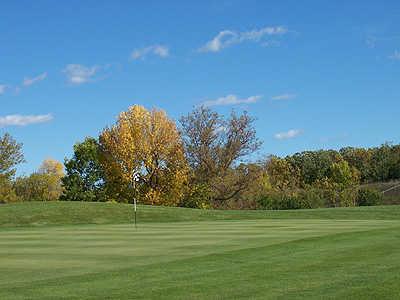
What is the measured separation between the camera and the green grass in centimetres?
872

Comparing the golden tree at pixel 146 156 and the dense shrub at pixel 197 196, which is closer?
the golden tree at pixel 146 156

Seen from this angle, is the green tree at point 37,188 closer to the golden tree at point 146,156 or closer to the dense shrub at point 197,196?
the golden tree at point 146,156

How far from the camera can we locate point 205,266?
11.5m

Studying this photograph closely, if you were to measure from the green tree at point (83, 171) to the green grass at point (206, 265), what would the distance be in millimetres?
51139

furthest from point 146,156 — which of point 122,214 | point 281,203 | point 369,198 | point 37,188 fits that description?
point 37,188

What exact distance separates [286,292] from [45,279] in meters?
4.43

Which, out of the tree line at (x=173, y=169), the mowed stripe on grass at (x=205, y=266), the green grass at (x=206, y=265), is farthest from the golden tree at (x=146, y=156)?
the mowed stripe on grass at (x=205, y=266)

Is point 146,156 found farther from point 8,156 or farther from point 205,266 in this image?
point 205,266

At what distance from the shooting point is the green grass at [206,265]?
343 inches

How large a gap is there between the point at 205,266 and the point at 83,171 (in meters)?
62.4

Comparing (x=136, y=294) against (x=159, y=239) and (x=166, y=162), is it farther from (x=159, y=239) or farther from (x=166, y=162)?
(x=166, y=162)

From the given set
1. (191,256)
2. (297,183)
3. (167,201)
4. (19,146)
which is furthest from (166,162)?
(191,256)

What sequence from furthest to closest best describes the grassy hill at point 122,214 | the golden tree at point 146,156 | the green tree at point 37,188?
the green tree at point 37,188
the golden tree at point 146,156
the grassy hill at point 122,214

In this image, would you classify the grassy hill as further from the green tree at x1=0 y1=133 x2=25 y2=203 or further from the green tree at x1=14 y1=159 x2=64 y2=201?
the green tree at x1=14 y1=159 x2=64 y2=201
